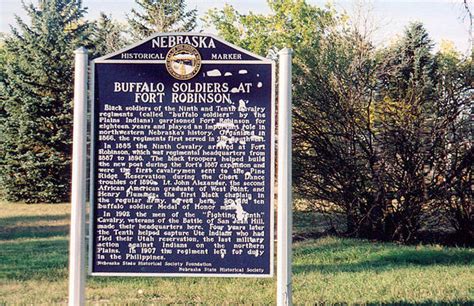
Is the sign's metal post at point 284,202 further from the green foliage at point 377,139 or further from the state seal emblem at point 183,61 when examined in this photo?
the green foliage at point 377,139

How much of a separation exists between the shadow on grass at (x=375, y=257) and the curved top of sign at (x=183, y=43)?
15.2 ft

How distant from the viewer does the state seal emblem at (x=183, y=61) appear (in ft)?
20.6

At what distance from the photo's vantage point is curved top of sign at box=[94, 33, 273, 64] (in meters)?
6.26

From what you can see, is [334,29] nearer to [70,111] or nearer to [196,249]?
[196,249]

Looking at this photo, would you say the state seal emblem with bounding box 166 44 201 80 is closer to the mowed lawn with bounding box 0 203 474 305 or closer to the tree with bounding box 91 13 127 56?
the mowed lawn with bounding box 0 203 474 305

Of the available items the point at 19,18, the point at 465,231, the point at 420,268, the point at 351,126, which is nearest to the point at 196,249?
the point at 420,268

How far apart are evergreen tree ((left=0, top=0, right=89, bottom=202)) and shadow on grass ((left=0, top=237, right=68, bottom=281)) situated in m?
12.5

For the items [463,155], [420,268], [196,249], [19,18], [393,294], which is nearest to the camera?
[196,249]

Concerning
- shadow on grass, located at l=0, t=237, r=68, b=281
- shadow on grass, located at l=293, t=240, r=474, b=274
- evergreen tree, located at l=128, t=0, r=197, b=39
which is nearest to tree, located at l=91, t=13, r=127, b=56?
evergreen tree, located at l=128, t=0, r=197, b=39

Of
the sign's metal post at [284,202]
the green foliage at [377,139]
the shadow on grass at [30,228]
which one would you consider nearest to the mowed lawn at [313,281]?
the green foliage at [377,139]

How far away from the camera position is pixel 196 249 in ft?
20.6

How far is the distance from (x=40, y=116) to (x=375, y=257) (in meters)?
18.8

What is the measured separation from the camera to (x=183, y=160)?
6262 millimetres

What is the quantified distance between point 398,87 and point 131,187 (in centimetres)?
798
